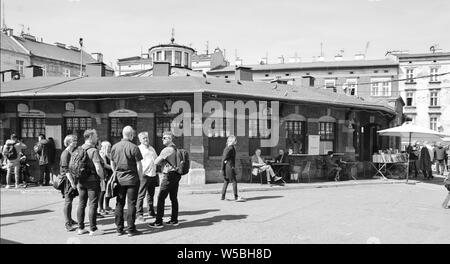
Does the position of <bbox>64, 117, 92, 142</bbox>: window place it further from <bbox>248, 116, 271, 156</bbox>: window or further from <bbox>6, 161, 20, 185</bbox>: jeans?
<bbox>248, 116, 271, 156</bbox>: window

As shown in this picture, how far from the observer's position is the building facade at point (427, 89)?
150ft

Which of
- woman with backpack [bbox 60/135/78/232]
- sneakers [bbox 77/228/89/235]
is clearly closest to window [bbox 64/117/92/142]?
woman with backpack [bbox 60/135/78/232]

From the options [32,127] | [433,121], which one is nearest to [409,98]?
[433,121]

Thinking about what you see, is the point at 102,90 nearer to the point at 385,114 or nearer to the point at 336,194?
the point at 336,194

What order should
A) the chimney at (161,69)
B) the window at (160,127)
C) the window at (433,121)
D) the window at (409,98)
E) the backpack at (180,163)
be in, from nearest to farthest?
the backpack at (180,163), the window at (160,127), the chimney at (161,69), the window at (433,121), the window at (409,98)

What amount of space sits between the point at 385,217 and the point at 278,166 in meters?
5.95

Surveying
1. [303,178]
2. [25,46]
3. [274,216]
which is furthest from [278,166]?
[25,46]

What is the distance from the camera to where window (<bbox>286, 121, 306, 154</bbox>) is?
15.6 m

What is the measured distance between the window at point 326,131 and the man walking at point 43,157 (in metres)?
11.1

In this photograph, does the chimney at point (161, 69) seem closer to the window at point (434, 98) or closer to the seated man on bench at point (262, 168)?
the seated man on bench at point (262, 168)

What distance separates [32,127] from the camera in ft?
46.7

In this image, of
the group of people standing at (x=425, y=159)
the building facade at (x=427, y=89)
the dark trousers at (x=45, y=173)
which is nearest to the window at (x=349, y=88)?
the group of people standing at (x=425, y=159)

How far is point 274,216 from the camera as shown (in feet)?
27.2
